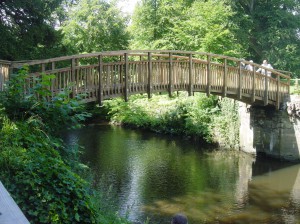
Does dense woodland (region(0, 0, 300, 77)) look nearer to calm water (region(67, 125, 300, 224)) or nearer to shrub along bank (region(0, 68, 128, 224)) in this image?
calm water (region(67, 125, 300, 224))

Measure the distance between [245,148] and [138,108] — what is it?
35.7 feet

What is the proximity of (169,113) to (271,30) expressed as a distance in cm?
1301

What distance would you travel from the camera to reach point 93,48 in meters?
33.1

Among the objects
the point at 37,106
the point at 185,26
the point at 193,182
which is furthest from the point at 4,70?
the point at 185,26

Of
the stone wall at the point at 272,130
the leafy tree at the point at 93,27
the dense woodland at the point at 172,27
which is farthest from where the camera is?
the leafy tree at the point at 93,27

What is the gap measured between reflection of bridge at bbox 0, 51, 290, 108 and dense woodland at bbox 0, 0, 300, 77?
7.86ft

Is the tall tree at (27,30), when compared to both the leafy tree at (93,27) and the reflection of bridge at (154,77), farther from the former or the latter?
the leafy tree at (93,27)

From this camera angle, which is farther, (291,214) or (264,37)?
(264,37)

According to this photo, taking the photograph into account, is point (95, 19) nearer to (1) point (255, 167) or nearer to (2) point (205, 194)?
(1) point (255, 167)

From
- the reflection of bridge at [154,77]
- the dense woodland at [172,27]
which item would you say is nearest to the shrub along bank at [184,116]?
the reflection of bridge at [154,77]

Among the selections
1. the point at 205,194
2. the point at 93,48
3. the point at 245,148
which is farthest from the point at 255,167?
the point at 93,48

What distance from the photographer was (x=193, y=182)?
46.8ft

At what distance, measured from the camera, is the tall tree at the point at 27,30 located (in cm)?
1634

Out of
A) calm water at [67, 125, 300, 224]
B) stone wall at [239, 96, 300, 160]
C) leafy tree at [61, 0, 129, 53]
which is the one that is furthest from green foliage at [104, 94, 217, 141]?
leafy tree at [61, 0, 129, 53]
